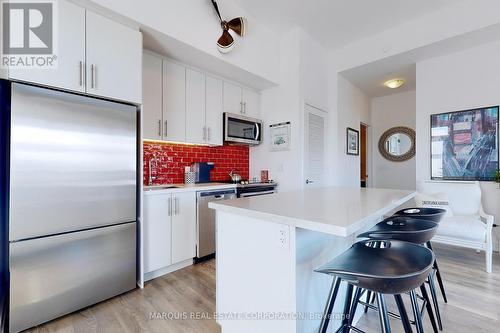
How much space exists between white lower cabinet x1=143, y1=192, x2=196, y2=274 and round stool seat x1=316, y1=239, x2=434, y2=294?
178 cm

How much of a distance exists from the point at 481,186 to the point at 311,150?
7.54 feet

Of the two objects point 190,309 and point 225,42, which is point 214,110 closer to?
point 225,42

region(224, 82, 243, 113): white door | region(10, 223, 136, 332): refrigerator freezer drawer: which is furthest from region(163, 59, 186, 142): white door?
region(10, 223, 136, 332): refrigerator freezer drawer

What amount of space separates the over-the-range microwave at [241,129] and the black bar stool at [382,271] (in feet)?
7.86

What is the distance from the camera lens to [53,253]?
1680 mm

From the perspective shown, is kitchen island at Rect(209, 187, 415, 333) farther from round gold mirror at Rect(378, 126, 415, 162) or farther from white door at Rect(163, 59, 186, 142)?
round gold mirror at Rect(378, 126, 415, 162)

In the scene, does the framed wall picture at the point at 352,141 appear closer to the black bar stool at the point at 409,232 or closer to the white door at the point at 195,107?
the white door at the point at 195,107

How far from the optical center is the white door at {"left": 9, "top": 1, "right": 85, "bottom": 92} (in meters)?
1.68

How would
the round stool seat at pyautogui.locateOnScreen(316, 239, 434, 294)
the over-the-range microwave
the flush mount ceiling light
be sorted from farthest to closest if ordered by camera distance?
the flush mount ceiling light → the over-the-range microwave → the round stool seat at pyautogui.locateOnScreen(316, 239, 434, 294)

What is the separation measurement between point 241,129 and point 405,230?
2491 mm

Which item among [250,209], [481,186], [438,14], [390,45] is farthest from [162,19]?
[481,186]

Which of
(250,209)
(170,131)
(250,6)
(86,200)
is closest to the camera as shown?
(250,209)

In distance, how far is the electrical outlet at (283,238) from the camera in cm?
112

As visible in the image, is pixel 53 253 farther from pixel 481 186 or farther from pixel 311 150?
pixel 481 186
